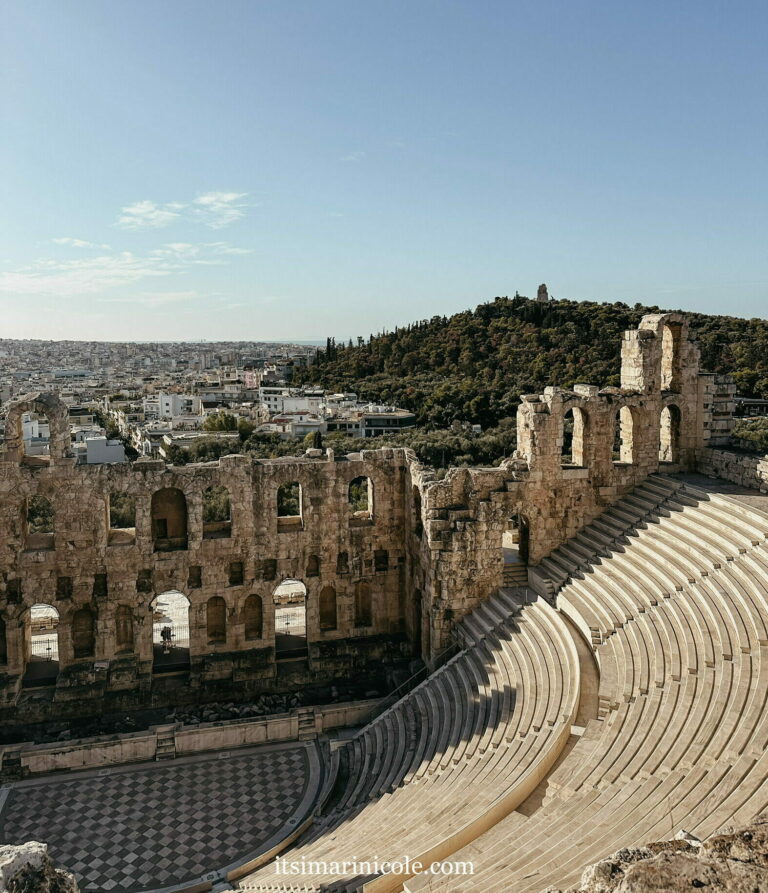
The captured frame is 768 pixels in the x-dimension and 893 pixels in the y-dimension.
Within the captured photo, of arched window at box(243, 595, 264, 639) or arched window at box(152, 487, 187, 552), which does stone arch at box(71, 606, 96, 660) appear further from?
arched window at box(243, 595, 264, 639)

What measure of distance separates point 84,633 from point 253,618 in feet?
16.0

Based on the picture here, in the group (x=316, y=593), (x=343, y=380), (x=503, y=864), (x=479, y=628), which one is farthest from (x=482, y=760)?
(x=343, y=380)

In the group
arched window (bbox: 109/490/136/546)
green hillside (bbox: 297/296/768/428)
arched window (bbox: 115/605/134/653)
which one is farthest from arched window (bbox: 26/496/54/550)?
green hillside (bbox: 297/296/768/428)

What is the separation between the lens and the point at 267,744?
1928 cm

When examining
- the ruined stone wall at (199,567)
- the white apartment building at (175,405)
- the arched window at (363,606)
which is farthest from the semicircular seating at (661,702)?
the white apartment building at (175,405)

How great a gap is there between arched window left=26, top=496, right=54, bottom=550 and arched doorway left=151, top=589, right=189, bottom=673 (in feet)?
11.7

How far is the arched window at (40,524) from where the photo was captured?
69.5 feet

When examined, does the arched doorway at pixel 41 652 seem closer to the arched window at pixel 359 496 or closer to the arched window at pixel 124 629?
the arched window at pixel 124 629

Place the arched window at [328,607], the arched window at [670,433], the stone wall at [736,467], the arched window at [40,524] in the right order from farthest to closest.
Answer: the arched window at [670,433] < the arched window at [328,607] < the arched window at [40,524] < the stone wall at [736,467]

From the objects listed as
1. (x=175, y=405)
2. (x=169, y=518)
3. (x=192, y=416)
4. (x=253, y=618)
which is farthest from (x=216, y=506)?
(x=175, y=405)

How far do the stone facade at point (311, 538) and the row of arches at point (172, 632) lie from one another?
0.30ft

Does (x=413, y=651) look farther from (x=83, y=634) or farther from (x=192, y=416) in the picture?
(x=192, y=416)

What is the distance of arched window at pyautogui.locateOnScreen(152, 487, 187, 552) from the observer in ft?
72.6

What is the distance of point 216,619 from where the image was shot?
74.0 ft
